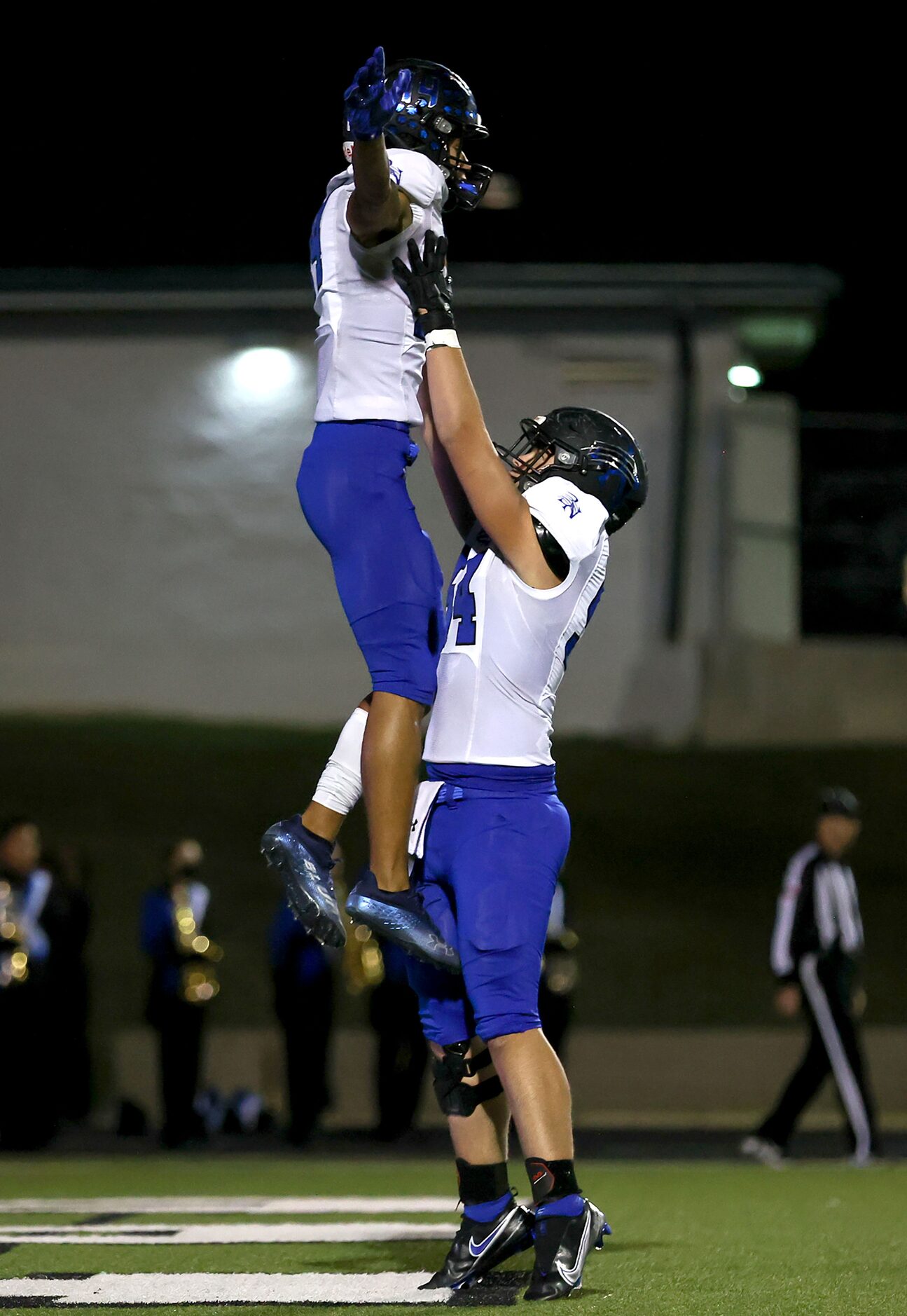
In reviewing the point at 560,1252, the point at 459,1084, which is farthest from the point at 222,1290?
the point at 560,1252

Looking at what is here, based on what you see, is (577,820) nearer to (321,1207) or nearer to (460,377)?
(321,1207)

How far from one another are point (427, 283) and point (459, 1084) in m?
2.15

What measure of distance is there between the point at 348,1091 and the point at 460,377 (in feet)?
35.5

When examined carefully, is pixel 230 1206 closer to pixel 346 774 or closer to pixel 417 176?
pixel 346 774

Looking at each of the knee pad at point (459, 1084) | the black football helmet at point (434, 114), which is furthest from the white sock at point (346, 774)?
the black football helmet at point (434, 114)

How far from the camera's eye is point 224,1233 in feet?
21.6

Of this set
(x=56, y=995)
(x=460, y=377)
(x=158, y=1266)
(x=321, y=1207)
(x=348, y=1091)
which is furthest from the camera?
(x=348, y=1091)

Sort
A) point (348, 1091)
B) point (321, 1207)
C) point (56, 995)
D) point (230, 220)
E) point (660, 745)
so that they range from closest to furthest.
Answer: point (321, 1207) → point (56, 995) → point (348, 1091) → point (660, 745) → point (230, 220)

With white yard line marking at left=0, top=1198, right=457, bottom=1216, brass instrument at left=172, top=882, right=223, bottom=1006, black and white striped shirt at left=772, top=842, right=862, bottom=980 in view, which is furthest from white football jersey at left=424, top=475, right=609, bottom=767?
brass instrument at left=172, top=882, right=223, bottom=1006

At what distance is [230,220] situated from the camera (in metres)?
18.7

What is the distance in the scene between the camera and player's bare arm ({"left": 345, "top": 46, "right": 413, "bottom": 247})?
450cm

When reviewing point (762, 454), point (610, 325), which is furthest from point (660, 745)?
point (610, 325)

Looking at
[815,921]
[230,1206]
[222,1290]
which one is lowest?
[230,1206]

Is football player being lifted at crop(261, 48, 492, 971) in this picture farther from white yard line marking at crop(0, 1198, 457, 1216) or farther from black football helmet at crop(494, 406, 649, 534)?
white yard line marking at crop(0, 1198, 457, 1216)
